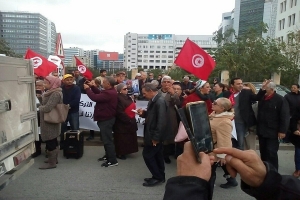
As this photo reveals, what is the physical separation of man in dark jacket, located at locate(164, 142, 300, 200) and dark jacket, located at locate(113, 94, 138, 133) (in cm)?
445

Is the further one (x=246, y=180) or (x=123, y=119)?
(x=123, y=119)

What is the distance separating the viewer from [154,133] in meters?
4.32

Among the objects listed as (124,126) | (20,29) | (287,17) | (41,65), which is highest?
(20,29)

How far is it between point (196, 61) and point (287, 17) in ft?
173

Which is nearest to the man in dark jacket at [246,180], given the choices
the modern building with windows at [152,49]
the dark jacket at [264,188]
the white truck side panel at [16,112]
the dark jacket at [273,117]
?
the dark jacket at [264,188]

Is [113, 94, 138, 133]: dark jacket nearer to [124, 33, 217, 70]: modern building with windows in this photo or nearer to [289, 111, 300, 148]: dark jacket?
[289, 111, 300, 148]: dark jacket

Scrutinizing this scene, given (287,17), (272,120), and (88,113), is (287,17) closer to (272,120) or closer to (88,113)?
(88,113)

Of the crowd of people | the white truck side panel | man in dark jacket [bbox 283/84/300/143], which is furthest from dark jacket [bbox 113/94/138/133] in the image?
man in dark jacket [bbox 283/84/300/143]

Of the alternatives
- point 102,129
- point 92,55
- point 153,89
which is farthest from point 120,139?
point 92,55

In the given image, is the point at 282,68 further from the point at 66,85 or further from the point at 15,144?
the point at 15,144

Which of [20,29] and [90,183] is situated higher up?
[20,29]

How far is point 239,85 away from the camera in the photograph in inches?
214

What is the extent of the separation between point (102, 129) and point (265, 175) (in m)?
4.44

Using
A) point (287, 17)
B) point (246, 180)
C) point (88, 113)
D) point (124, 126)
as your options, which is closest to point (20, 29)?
point (287, 17)
